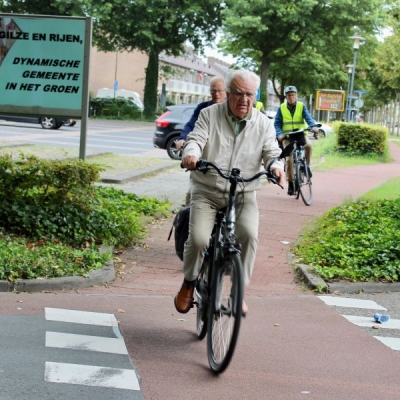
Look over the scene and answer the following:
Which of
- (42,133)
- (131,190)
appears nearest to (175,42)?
(42,133)

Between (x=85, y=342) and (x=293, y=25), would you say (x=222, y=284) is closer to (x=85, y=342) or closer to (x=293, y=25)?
(x=85, y=342)

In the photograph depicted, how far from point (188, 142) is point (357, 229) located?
5105 millimetres

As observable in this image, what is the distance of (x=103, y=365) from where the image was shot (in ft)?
16.6

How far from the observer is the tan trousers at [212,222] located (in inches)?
216

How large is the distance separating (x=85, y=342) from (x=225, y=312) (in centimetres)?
108

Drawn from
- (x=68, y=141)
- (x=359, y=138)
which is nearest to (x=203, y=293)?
(x=68, y=141)

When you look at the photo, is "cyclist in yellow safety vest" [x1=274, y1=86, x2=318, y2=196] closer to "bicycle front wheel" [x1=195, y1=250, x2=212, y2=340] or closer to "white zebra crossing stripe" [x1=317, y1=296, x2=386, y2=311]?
"white zebra crossing stripe" [x1=317, y1=296, x2=386, y2=311]

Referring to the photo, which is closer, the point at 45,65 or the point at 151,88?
the point at 45,65

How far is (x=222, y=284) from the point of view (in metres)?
5.18

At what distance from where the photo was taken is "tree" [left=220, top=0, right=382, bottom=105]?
53.0 m

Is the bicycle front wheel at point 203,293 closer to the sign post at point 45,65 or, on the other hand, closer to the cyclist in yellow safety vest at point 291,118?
the sign post at point 45,65

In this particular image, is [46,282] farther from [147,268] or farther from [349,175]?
[349,175]

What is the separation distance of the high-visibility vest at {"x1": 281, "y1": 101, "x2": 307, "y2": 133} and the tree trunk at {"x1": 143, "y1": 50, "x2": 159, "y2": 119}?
4407cm

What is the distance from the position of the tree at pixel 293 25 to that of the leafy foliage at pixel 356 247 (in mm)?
42859
